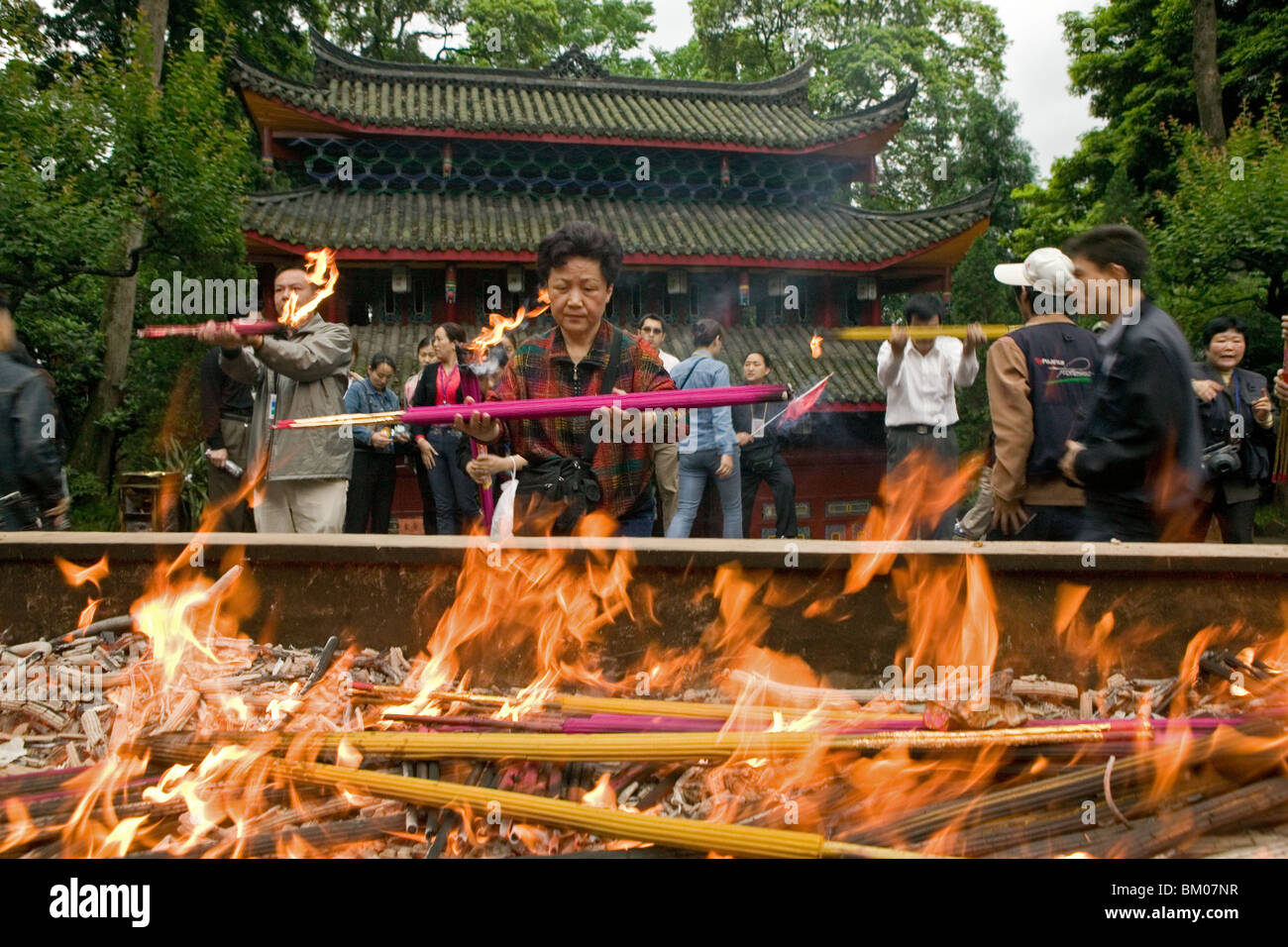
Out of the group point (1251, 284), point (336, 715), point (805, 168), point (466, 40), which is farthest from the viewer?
point (466, 40)

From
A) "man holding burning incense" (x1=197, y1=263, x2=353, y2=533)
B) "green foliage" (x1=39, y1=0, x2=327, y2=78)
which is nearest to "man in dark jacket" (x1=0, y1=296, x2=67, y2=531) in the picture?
"man holding burning incense" (x1=197, y1=263, x2=353, y2=533)

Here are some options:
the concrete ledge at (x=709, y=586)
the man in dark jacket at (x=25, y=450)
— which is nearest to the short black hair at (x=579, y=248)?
the concrete ledge at (x=709, y=586)

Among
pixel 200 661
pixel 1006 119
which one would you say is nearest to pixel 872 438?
pixel 200 661

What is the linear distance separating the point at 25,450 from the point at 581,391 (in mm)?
2381

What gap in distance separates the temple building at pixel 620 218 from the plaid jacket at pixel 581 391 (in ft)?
26.1

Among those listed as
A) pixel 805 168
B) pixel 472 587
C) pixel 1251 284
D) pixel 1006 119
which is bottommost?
pixel 472 587

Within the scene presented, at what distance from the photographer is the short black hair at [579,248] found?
132 inches

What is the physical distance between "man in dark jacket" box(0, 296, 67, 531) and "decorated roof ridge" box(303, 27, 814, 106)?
1108 centimetres

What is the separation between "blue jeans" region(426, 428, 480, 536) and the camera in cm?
673

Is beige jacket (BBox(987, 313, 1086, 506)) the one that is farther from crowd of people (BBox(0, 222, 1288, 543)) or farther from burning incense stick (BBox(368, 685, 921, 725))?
burning incense stick (BBox(368, 685, 921, 725))

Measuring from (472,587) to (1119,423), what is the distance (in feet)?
7.45

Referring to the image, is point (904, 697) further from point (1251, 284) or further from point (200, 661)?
point (1251, 284)

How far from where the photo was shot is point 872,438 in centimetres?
1250

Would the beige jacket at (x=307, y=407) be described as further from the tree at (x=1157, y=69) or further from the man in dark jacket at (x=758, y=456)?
the tree at (x=1157, y=69)
